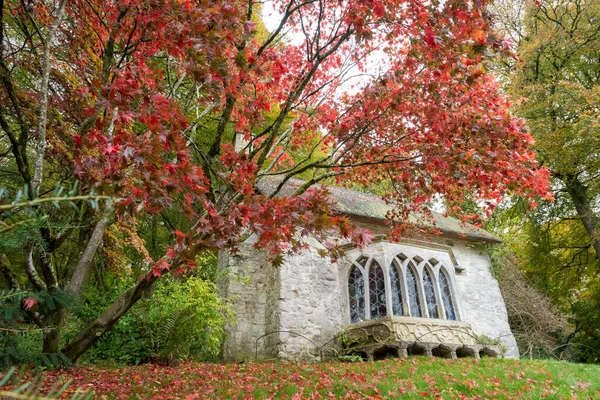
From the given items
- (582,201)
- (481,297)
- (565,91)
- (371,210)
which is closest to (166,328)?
(371,210)

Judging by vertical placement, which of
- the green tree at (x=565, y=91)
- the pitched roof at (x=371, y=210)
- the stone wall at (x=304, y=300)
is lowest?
the stone wall at (x=304, y=300)

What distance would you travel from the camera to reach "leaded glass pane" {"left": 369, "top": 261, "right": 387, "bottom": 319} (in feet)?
31.9

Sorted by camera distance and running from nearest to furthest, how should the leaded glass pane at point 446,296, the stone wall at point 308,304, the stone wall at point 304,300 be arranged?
1. the stone wall at point 308,304
2. the stone wall at point 304,300
3. the leaded glass pane at point 446,296

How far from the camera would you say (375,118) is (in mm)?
6184

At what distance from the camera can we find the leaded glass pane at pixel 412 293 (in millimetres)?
9969

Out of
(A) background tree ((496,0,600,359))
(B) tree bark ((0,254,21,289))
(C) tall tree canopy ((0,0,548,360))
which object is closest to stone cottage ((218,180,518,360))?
(C) tall tree canopy ((0,0,548,360))

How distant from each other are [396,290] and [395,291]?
0.05 m

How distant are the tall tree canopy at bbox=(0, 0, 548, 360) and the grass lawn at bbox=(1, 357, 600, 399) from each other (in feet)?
3.82

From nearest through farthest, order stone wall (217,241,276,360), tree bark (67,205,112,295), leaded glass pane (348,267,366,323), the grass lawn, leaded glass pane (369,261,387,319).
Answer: tree bark (67,205,112,295)
the grass lawn
stone wall (217,241,276,360)
leaded glass pane (369,261,387,319)
leaded glass pane (348,267,366,323)

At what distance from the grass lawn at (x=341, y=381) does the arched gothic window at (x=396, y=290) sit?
2281 millimetres

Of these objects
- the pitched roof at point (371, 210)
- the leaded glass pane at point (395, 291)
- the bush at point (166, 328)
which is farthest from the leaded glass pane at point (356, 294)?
the bush at point (166, 328)

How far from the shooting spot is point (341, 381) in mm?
5824

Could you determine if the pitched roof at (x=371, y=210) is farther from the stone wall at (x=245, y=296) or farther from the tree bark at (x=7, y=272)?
the tree bark at (x=7, y=272)

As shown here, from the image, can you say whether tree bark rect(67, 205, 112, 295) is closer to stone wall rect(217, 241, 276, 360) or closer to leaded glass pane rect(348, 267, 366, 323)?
stone wall rect(217, 241, 276, 360)
